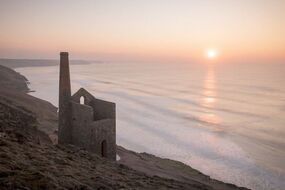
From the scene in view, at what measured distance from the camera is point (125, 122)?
49281mm

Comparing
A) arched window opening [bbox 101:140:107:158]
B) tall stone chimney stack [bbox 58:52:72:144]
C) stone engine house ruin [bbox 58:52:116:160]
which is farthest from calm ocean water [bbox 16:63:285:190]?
tall stone chimney stack [bbox 58:52:72:144]

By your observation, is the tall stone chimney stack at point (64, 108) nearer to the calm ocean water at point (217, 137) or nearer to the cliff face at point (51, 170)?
the cliff face at point (51, 170)

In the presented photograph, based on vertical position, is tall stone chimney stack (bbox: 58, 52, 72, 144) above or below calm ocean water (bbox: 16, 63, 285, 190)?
above

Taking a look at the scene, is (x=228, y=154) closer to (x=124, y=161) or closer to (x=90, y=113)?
(x=124, y=161)

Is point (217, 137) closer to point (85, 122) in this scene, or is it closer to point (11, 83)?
point (85, 122)

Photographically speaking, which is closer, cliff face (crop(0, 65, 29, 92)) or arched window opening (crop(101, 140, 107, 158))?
arched window opening (crop(101, 140, 107, 158))

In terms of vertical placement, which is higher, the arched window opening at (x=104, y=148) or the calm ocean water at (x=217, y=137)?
the arched window opening at (x=104, y=148)

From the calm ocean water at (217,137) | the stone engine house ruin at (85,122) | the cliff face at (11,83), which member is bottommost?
the calm ocean water at (217,137)

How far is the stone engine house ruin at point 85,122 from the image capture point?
22188 mm

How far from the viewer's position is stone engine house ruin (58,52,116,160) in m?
22.2

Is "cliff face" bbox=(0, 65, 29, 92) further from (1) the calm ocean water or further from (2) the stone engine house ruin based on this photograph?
(2) the stone engine house ruin

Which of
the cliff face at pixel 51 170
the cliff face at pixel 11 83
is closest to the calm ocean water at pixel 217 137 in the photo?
the cliff face at pixel 51 170

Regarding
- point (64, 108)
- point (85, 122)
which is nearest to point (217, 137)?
point (85, 122)

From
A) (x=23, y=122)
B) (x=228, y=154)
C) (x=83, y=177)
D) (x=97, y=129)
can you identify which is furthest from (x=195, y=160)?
(x=83, y=177)
